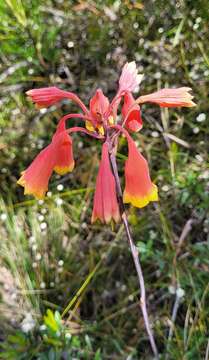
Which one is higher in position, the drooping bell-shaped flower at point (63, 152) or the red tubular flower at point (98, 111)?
the red tubular flower at point (98, 111)

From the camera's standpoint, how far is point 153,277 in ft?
7.36

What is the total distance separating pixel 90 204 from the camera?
240cm

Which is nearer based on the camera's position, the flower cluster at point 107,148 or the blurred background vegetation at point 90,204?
the flower cluster at point 107,148

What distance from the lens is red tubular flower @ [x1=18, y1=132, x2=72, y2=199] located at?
49.3 inches

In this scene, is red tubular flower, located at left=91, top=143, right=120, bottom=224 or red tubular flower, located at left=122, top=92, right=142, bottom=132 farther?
red tubular flower, located at left=122, top=92, right=142, bottom=132

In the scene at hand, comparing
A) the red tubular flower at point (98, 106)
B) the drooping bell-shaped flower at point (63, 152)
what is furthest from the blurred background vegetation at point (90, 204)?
the red tubular flower at point (98, 106)

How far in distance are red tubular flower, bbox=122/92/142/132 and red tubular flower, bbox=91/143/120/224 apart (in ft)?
0.52

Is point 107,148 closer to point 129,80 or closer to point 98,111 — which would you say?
point 98,111

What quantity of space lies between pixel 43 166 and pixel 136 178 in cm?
25

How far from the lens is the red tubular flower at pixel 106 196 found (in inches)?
46.2

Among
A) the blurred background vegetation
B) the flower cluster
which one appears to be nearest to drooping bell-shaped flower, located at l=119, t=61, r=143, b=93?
the flower cluster

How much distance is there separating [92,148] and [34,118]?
36 centimetres

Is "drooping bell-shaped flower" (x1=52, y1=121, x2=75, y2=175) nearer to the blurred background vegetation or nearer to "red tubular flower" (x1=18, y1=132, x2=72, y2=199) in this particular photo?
"red tubular flower" (x1=18, y1=132, x2=72, y2=199)

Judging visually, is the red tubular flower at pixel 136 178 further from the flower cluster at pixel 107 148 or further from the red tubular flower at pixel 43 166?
the red tubular flower at pixel 43 166
